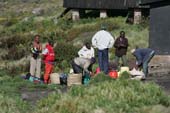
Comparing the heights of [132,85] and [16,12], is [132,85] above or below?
above

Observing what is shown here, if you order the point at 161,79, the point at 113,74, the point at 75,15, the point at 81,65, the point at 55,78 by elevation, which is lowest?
the point at 75,15

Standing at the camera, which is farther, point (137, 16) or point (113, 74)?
point (137, 16)

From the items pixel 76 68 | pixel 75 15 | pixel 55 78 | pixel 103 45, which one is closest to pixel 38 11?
pixel 75 15

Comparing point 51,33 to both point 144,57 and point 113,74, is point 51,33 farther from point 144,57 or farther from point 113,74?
point 113,74

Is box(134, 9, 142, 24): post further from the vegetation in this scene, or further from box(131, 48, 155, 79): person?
box(131, 48, 155, 79): person

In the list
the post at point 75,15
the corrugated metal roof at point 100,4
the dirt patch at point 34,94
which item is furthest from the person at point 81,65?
the post at point 75,15

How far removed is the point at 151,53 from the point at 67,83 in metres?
3.31

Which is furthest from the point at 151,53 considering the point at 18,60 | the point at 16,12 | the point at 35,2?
the point at 35,2

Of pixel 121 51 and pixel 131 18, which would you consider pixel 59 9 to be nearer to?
pixel 131 18

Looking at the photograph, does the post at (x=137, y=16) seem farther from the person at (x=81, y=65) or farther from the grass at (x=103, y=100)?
the grass at (x=103, y=100)

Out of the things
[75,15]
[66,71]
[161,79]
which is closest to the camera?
[161,79]

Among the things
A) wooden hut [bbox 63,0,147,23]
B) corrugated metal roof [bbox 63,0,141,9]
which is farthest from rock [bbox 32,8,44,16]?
corrugated metal roof [bbox 63,0,141,9]

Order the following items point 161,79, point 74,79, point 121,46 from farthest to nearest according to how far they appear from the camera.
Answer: point 121,46 < point 161,79 < point 74,79

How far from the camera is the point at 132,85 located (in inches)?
560
